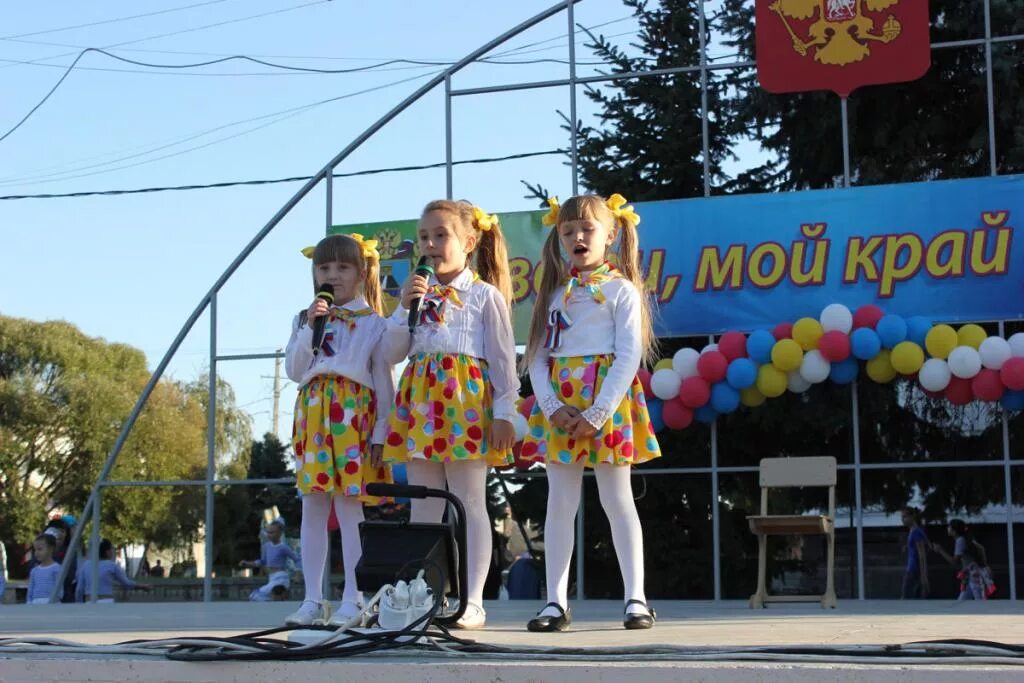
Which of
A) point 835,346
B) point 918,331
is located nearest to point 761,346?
point 835,346

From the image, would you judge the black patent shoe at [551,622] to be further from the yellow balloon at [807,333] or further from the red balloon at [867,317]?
the red balloon at [867,317]

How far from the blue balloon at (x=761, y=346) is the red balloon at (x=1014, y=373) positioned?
1.30 m

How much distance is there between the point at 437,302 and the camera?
14.9 feet

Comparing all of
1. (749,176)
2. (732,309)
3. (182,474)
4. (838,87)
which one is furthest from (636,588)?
(182,474)

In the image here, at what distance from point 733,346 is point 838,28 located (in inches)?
84.9

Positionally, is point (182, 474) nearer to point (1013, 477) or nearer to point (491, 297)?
point (1013, 477)

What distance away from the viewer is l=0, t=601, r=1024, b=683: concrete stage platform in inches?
109

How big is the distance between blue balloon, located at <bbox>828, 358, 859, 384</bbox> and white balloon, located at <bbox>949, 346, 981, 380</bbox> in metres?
0.57

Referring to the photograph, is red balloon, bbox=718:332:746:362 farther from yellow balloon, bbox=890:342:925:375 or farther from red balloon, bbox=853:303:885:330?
yellow balloon, bbox=890:342:925:375

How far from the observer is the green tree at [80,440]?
109 ft

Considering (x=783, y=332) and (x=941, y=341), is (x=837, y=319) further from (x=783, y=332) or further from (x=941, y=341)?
(x=941, y=341)

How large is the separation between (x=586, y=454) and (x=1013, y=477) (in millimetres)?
6500

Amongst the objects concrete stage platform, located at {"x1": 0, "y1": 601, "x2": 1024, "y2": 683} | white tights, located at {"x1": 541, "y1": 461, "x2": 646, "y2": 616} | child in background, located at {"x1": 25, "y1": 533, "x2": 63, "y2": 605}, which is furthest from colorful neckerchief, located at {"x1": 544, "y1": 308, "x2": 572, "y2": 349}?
child in background, located at {"x1": 25, "y1": 533, "x2": 63, "y2": 605}

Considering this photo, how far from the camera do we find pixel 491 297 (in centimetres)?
459
